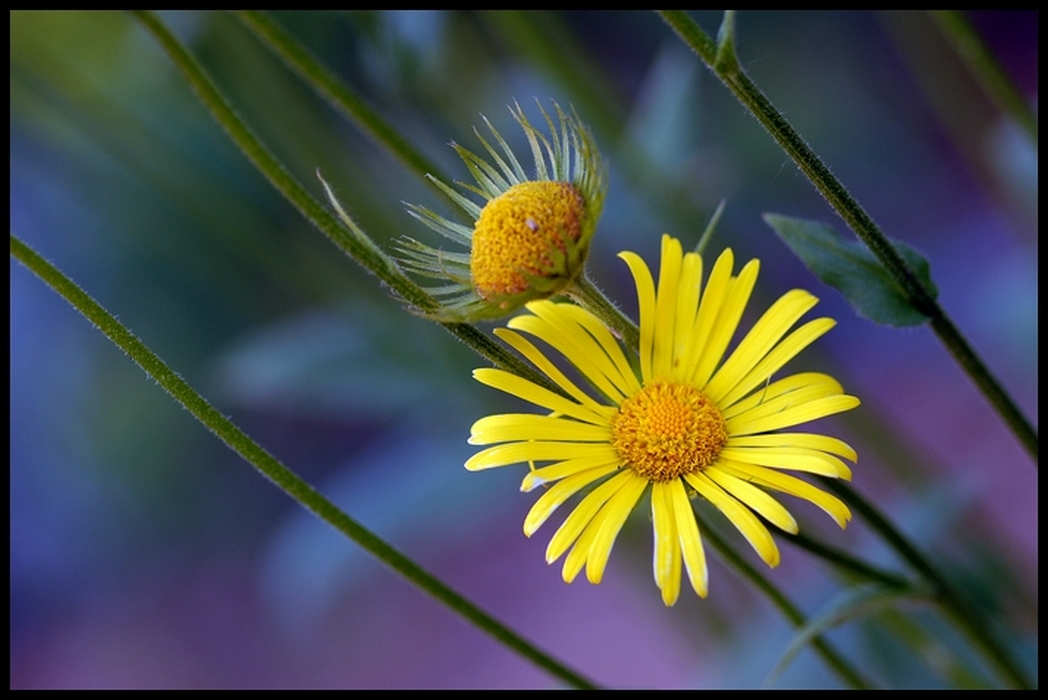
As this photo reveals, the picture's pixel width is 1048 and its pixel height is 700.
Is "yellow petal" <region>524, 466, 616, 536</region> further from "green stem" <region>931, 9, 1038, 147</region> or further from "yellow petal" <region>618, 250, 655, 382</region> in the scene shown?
"green stem" <region>931, 9, 1038, 147</region>

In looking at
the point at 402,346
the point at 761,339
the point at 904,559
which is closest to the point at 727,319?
the point at 761,339

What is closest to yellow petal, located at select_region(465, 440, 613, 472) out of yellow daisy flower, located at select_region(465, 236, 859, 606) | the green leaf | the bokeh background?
yellow daisy flower, located at select_region(465, 236, 859, 606)

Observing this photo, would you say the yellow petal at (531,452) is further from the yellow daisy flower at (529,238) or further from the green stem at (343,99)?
the green stem at (343,99)

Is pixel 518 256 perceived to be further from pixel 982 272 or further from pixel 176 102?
pixel 982 272

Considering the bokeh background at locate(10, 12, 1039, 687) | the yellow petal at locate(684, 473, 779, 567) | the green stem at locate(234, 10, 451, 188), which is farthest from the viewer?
the bokeh background at locate(10, 12, 1039, 687)

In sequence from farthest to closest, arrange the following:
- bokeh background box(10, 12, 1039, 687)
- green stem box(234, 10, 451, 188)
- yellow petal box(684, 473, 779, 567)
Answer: bokeh background box(10, 12, 1039, 687) → green stem box(234, 10, 451, 188) → yellow petal box(684, 473, 779, 567)

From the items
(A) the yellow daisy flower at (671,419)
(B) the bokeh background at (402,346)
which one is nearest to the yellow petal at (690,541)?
(A) the yellow daisy flower at (671,419)
